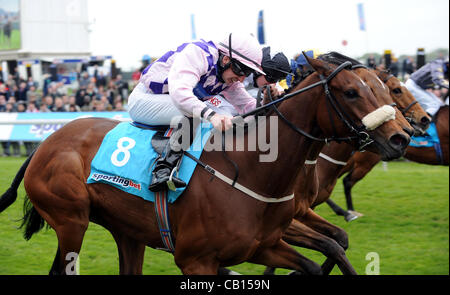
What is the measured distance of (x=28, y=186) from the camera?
14.8ft

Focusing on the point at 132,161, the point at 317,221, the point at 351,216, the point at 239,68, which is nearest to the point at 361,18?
the point at 351,216

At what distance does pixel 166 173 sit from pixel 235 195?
47 centimetres

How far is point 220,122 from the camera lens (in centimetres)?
368

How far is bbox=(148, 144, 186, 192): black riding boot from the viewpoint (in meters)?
3.81

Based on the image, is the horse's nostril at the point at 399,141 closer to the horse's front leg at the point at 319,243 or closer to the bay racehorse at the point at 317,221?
the bay racehorse at the point at 317,221

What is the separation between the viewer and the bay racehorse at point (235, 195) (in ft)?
11.7

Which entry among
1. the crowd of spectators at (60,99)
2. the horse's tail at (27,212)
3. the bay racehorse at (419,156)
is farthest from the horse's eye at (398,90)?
the crowd of spectators at (60,99)

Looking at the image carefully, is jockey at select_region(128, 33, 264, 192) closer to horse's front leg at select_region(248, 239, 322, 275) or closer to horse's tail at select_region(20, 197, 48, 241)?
horse's front leg at select_region(248, 239, 322, 275)

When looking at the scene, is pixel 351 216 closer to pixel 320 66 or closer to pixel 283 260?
pixel 283 260

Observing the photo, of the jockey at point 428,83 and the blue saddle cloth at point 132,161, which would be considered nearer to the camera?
the blue saddle cloth at point 132,161

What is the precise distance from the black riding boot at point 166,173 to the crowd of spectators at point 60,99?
10.0 m

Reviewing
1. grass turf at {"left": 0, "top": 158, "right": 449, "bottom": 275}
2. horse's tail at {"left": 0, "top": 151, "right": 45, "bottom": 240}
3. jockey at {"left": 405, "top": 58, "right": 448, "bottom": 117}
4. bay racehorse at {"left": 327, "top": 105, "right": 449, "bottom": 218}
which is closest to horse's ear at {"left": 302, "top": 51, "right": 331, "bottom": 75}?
horse's tail at {"left": 0, "top": 151, "right": 45, "bottom": 240}

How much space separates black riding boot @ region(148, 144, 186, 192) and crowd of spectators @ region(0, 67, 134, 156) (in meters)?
10.0

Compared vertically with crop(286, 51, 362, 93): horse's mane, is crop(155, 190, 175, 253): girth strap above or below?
below
